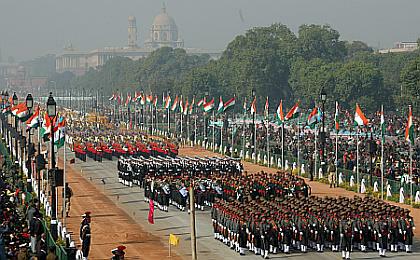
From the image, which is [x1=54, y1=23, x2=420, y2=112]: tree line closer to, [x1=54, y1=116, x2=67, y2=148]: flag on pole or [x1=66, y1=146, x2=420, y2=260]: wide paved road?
[x1=66, y1=146, x2=420, y2=260]: wide paved road

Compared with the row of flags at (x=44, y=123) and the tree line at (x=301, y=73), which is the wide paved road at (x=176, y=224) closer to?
the row of flags at (x=44, y=123)

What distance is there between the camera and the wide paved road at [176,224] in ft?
99.6

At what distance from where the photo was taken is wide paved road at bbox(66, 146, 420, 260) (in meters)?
30.3

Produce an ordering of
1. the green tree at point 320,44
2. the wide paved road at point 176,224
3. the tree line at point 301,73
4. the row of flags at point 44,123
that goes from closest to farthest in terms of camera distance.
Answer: the wide paved road at point 176,224, the row of flags at point 44,123, the tree line at point 301,73, the green tree at point 320,44

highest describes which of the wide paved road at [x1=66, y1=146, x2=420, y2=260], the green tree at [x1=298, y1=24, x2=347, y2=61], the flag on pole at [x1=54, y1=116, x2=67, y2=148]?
the green tree at [x1=298, y1=24, x2=347, y2=61]

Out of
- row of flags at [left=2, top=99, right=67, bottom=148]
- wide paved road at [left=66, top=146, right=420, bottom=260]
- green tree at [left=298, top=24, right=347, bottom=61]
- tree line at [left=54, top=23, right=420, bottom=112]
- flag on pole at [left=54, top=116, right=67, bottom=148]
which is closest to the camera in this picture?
wide paved road at [left=66, top=146, right=420, bottom=260]

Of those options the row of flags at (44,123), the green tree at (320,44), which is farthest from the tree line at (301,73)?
the row of flags at (44,123)

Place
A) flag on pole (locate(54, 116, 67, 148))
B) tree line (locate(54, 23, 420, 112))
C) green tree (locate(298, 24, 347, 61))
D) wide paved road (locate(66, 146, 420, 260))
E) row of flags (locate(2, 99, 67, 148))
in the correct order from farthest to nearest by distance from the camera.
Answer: green tree (locate(298, 24, 347, 61)), tree line (locate(54, 23, 420, 112)), row of flags (locate(2, 99, 67, 148)), flag on pole (locate(54, 116, 67, 148)), wide paved road (locate(66, 146, 420, 260))

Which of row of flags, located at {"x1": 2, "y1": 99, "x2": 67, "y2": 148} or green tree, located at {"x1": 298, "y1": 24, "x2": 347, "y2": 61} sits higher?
green tree, located at {"x1": 298, "y1": 24, "x2": 347, "y2": 61}

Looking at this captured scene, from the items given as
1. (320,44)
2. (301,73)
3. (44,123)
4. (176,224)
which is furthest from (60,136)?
(320,44)

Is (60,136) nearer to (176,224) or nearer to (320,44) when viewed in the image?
(176,224)

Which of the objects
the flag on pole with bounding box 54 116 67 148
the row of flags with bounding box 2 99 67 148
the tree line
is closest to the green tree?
the tree line

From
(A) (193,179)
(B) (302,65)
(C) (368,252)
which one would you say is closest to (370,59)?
(B) (302,65)

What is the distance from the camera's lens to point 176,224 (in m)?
37.2
